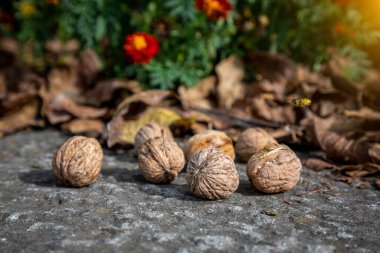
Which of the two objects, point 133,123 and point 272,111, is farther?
point 272,111

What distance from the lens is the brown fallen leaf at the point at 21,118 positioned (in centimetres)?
452

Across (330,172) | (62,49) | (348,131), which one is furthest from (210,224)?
(62,49)

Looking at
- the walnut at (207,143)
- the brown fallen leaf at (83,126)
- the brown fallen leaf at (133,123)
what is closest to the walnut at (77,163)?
the walnut at (207,143)

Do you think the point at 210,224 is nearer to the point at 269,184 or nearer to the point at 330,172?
the point at 269,184

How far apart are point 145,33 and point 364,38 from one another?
2.21 metres

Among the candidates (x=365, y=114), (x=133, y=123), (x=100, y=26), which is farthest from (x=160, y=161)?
(x=100, y=26)

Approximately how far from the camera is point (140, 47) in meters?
4.31

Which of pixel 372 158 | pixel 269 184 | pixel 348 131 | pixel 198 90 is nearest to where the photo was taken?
pixel 269 184

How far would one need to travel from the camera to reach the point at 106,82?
15.4 feet

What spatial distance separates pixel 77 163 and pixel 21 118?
2137 mm

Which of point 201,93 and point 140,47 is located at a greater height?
point 140,47

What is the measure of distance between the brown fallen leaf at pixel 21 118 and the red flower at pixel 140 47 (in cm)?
120

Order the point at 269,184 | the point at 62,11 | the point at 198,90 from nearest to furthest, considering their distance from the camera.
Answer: the point at 269,184 → the point at 198,90 → the point at 62,11

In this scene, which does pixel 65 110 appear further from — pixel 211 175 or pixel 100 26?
pixel 211 175
